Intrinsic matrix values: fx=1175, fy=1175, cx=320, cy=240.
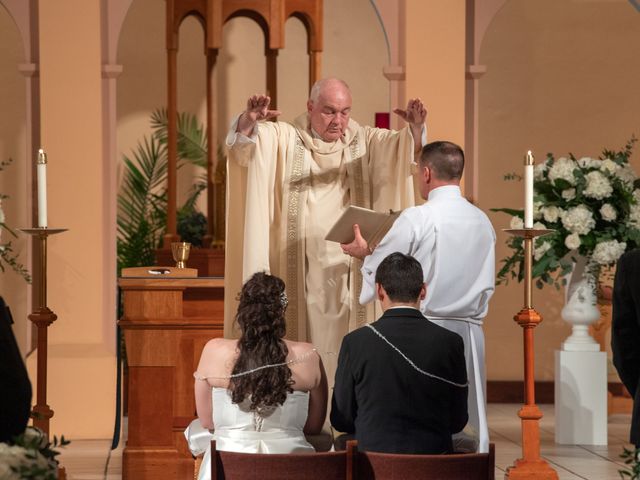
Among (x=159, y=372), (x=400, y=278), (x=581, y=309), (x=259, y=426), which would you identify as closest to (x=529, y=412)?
(x=259, y=426)

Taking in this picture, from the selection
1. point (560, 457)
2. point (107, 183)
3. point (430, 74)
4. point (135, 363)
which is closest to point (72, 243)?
Answer: point (107, 183)

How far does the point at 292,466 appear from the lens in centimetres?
Answer: 368

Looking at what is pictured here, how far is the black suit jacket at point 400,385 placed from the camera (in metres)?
4.12

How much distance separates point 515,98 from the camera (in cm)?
1170

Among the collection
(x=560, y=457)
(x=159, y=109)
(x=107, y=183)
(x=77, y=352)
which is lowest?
(x=560, y=457)

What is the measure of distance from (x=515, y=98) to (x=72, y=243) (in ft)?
16.4

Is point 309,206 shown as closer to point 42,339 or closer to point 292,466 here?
point 42,339

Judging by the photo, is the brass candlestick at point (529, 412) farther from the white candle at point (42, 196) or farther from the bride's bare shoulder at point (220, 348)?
the white candle at point (42, 196)

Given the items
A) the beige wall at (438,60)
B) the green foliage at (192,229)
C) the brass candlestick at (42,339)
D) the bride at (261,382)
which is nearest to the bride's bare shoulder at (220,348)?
the bride at (261,382)

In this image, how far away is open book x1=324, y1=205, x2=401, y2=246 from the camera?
17.2ft

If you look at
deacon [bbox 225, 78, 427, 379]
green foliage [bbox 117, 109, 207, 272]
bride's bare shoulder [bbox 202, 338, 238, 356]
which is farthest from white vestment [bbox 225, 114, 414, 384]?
green foliage [bbox 117, 109, 207, 272]

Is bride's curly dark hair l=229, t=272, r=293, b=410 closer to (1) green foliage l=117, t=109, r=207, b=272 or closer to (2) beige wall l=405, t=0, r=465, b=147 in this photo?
(2) beige wall l=405, t=0, r=465, b=147

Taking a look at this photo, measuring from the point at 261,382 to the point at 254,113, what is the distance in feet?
4.99

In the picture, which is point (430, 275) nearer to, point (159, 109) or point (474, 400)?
point (474, 400)
